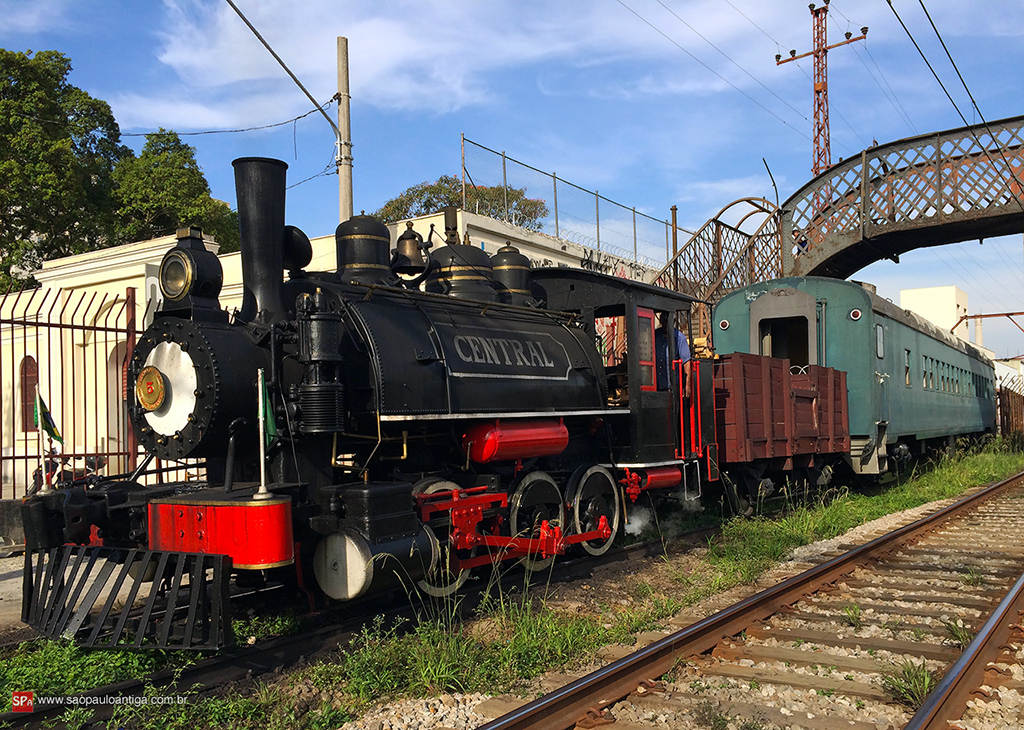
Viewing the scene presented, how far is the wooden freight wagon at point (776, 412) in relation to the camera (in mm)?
9867

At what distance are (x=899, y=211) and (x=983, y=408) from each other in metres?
9.42

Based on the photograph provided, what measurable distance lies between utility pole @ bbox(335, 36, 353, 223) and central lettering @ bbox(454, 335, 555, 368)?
12.8 ft

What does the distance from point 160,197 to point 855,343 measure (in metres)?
20.1

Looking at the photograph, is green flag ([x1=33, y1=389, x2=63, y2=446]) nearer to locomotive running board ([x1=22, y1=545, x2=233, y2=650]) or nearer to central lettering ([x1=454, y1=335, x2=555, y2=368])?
locomotive running board ([x1=22, y1=545, x2=233, y2=650])

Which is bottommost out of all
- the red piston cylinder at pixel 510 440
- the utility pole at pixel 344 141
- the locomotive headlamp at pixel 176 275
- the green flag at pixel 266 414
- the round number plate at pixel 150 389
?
the red piston cylinder at pixel 510 440

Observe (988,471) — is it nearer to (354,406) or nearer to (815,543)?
(815,543)

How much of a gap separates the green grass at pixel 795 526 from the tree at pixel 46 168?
18272mm

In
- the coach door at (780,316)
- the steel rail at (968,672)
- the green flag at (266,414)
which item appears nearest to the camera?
the steel rail at (968,672)

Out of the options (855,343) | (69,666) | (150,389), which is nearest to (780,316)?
(855,343)

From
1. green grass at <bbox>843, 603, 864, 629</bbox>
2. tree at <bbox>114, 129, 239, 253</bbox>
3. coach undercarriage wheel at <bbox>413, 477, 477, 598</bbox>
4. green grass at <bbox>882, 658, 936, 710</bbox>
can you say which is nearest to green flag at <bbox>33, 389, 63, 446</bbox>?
coach undercarriage wheel at <bbox>413, 477, 477, 598</bbox>

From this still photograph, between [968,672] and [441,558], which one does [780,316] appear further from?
[968,672]

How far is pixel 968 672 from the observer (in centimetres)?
430

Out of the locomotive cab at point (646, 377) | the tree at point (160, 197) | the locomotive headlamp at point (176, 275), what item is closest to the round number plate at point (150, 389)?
the locomotive headlamp at point (176, 275)

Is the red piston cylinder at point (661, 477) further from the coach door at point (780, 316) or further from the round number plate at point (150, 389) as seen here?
the round number plate at point (150, 389)
